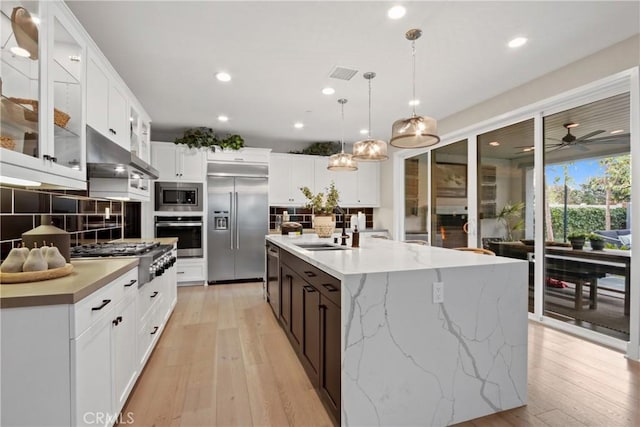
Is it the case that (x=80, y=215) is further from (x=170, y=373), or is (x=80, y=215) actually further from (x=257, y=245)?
(x=257, y=245)

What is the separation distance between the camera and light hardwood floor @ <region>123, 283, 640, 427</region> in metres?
1.85

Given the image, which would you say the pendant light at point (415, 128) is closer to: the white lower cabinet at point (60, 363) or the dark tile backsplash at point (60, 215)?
the white lower cabinet at point (60, 363)

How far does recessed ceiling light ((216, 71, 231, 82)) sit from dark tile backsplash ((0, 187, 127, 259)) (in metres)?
1.72

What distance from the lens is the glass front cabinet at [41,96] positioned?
148cm

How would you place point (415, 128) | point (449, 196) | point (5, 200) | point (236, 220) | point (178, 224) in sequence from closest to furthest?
point (5, 200), point (415, 128), point (449, 196), point (178, 224), point (236, 220)

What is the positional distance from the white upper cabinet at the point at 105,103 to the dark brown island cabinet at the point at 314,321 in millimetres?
1866

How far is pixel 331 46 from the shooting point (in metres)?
2.72

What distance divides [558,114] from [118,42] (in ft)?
14.1

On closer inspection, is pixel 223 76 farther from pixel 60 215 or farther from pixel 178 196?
pixel 178 196

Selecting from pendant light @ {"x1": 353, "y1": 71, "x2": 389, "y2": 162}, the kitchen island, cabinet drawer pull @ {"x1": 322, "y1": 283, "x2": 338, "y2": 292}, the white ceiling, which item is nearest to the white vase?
pendant light @ {"x1": 353, "y1": 71, "x2": 389, "y2": 162}

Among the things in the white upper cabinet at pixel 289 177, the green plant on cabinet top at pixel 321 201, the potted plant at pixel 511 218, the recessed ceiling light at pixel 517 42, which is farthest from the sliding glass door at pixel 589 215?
the white upper cabinet at pixel 289 177

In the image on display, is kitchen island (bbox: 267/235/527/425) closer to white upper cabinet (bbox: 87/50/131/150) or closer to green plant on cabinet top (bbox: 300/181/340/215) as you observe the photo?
green plant on cabinet top (bbox: 300/181/340/215)

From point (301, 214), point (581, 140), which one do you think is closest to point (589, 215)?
point (581, 140)

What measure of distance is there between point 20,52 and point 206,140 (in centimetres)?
368
